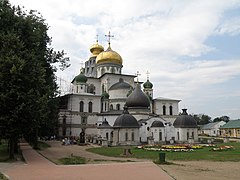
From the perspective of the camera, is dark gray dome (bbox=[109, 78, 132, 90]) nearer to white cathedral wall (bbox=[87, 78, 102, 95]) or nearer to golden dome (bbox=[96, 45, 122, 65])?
white cathedral wall (bbox=[87, 78, 102, 95])

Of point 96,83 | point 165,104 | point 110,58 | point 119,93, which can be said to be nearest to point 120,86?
point 119,93

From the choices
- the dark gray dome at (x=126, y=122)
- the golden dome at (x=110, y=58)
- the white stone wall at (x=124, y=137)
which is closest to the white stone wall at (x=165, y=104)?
the golden dome at (x=110, y=58)

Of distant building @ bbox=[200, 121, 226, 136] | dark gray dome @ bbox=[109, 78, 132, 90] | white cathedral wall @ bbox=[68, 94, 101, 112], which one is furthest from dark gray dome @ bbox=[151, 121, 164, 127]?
distant building @ bbox=[200, 121, 226, 136]

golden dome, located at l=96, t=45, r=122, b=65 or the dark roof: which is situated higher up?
golden dome, located at l=96, t=45, r=122, b=65

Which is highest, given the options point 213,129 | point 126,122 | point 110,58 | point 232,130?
point 110,58

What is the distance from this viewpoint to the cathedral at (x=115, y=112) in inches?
1531

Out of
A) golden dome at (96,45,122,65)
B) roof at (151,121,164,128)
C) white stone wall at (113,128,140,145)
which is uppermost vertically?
golden dome at (96,45,122,65)

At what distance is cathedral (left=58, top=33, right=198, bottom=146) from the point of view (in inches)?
1531

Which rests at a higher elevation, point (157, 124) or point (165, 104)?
point (165, 104)

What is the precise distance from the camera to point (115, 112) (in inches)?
1913

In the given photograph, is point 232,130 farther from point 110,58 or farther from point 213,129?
point 110,58

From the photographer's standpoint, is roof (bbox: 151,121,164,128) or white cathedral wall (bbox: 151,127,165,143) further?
roof (bbox: 151,121,164,128)

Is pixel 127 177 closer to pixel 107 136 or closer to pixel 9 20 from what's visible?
pixel 9 20

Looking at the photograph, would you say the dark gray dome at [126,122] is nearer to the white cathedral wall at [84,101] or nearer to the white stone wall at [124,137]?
the white stone wall at [124,137]
